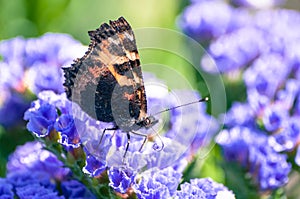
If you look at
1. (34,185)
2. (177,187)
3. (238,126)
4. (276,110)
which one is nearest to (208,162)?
(238,126)

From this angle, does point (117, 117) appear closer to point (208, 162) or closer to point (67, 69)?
point (67, 69)

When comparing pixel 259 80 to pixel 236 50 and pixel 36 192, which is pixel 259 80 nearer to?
pixel 236 50

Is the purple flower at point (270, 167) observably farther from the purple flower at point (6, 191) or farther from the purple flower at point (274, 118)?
the purple flower at point (6, 191)

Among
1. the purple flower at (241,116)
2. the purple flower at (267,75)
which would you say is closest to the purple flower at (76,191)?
the purple flower at (241,116)

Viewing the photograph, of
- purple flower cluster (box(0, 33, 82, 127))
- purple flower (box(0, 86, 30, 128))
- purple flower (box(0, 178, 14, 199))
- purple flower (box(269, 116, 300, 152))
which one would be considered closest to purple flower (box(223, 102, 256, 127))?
purple flower (box(269, 116, 300, 152))

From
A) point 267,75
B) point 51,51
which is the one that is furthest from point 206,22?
point 51,51

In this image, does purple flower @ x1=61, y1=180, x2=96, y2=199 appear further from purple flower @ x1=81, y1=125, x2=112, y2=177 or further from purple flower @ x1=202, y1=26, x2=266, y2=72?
purple flower @ x1=202, y1=26, x2=266, y2=72
